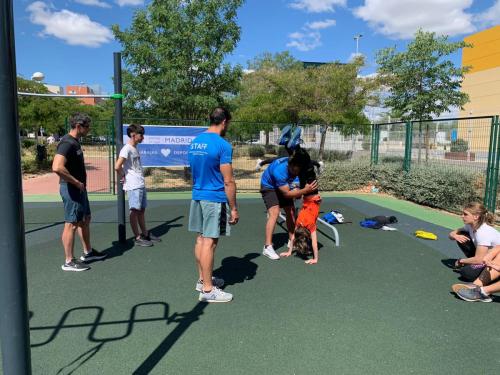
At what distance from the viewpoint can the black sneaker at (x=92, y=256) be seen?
5.09 meters

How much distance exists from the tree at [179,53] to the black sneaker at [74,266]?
8.71m

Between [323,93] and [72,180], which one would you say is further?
[323,93]

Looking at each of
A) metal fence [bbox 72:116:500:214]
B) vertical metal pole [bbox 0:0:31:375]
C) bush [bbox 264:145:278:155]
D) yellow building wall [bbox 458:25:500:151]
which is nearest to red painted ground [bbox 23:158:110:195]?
metal fence [bbox 72:116:500:214]

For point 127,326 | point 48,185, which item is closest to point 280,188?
point 127,326

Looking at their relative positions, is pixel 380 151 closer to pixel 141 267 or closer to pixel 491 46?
pixel 141 267

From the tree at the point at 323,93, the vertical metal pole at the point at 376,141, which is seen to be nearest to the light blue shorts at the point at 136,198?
the vertical metal pole at the point at 376,141

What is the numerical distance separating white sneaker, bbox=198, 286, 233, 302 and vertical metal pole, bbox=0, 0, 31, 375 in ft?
7.67

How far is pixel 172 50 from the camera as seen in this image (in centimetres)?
1241

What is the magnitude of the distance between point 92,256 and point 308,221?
9.54ft

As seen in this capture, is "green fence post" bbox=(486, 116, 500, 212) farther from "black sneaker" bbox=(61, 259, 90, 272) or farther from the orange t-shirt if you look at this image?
"black sneaker" bbox=(61, 259, 90, 272)

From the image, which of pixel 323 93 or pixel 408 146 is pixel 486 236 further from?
pixel 323 93

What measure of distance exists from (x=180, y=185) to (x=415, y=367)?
10.2 meters

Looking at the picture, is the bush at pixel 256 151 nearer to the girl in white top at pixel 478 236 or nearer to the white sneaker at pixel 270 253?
the white sneaker at pixel 270 253

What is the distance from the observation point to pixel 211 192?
12.2 ft
